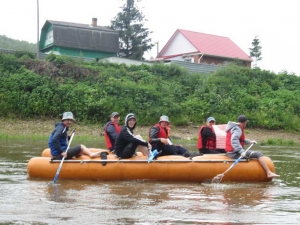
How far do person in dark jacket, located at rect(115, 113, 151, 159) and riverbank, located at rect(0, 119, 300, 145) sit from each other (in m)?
11.3

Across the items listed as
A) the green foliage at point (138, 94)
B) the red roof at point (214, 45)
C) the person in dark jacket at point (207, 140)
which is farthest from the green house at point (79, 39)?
the person in dark jacket at point (207, 140)

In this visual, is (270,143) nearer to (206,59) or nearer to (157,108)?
(157,108)

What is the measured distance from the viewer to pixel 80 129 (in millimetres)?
23359

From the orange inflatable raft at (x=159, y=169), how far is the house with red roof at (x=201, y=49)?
30449 millimetres

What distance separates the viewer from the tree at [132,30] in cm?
4072

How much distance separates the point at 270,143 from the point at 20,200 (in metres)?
16.7

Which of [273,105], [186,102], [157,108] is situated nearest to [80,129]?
[157,108]

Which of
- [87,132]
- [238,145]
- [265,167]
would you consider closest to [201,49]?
[87,132]

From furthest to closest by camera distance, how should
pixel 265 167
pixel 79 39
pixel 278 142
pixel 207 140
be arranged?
pixel 79 39 → pixel 278 142 → pixel 207 140 → pixel 265 167

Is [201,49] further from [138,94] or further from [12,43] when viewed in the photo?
[12,43]

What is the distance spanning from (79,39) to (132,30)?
221 inches

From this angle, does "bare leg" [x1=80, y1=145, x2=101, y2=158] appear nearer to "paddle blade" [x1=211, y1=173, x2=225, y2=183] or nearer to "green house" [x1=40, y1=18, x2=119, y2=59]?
"paddle blade" [x1=211, y1=173, x2=225, y2=183]

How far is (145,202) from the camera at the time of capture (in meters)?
7.27

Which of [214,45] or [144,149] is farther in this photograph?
[214,45]
